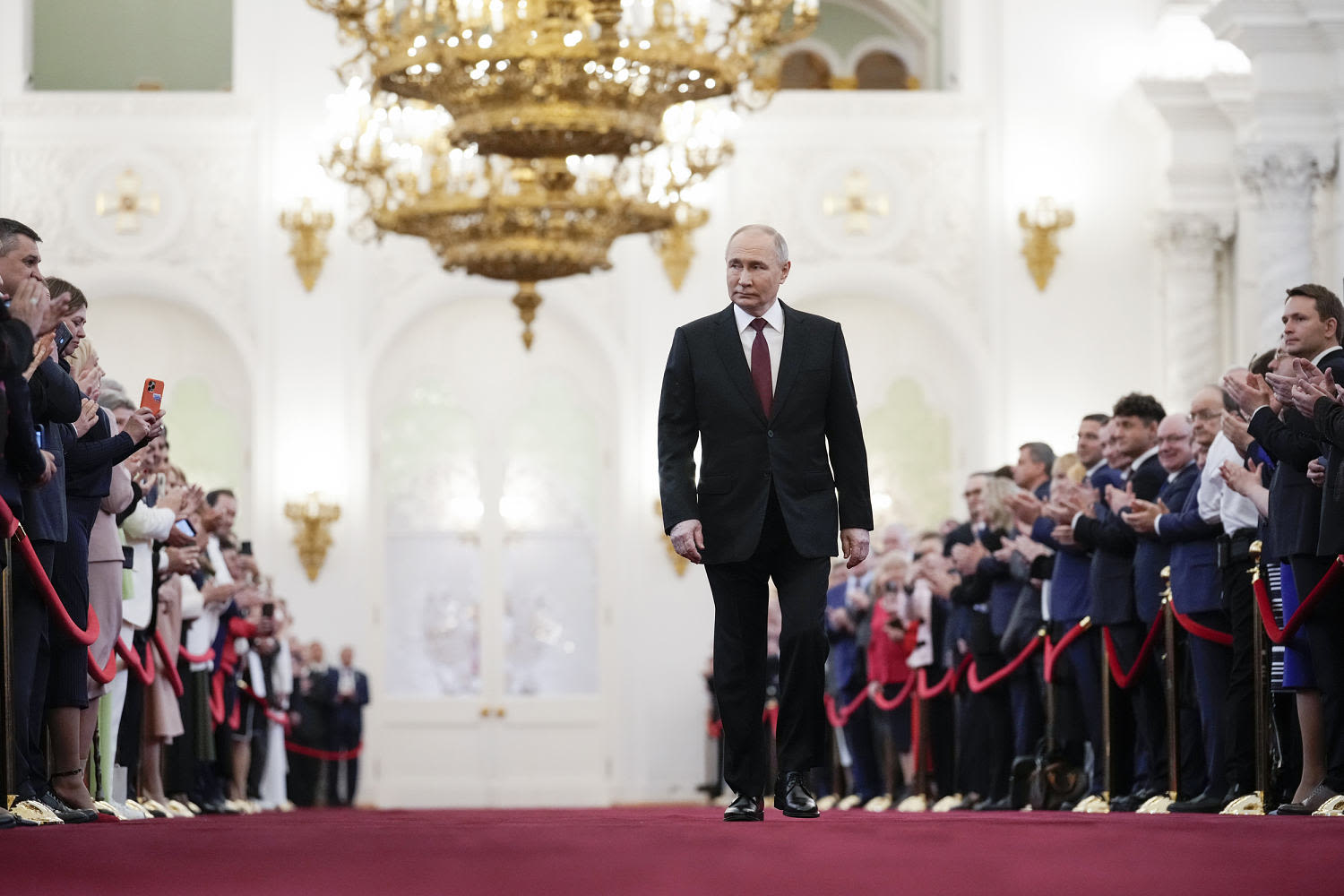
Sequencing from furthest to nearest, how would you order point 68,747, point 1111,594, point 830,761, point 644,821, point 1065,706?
point 830,761
point 1065,706
point 1111,594
point 68,747
point 644,821

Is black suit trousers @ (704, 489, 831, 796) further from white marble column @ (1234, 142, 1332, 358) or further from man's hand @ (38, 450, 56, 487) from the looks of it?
white marble column @ (1234, 142, 1332, 358)

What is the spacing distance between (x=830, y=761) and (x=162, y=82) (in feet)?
34.3

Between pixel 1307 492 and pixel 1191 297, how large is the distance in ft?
43.8

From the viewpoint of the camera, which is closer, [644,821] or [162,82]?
[644,821]

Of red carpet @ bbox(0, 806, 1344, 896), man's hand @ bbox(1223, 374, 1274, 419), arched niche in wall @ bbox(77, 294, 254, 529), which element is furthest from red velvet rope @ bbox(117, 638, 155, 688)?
arched niche in wall @ bbox(77, 294, 254, 529)

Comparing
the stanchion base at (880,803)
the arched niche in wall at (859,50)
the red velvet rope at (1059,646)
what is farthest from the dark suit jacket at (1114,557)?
the arched niche in wall at (859,50)

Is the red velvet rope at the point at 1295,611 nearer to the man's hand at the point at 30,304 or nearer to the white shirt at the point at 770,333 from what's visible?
the white shirt at the point at 770,333

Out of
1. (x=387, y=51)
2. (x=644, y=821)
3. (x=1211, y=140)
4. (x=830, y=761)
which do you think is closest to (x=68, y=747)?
(x=644, y=821)

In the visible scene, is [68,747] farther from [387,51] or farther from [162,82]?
[162,82]

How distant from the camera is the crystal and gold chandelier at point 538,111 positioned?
A: 40.4 feet

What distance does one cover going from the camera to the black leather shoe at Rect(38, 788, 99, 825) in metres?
6.93

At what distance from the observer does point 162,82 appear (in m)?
22.7

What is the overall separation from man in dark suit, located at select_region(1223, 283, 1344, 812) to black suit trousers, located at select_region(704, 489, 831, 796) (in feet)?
6.78

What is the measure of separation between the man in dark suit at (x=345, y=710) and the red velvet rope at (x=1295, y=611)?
513 inches
